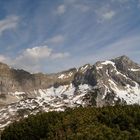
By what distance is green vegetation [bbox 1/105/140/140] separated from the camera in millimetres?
90250

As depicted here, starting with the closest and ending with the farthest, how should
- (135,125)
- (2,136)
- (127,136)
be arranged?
1. (127,136)
2. (135,125)
3. (2,136)

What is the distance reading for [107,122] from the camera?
123 metres

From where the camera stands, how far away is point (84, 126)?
376ft

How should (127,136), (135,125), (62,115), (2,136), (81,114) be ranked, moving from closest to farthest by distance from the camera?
1. (127,136)
2. (135,125)
3. (81,114)
4. (62,115)
5. (2,136)

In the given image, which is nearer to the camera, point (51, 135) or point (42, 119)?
point (51, 135)

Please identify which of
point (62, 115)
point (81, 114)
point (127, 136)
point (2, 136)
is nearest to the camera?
point (127, 136)

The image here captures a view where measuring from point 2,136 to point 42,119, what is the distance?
22.0 meters

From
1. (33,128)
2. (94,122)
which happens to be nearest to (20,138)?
(33,128)

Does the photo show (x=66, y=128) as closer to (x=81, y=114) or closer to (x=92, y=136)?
(x=81, y=114)

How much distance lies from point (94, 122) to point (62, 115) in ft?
99.3

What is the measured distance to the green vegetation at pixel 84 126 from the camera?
90250mm

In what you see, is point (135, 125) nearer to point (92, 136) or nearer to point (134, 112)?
point (134, 112)

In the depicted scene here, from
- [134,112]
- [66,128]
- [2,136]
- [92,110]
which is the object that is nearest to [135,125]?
[134,112]

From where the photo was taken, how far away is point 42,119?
158m
